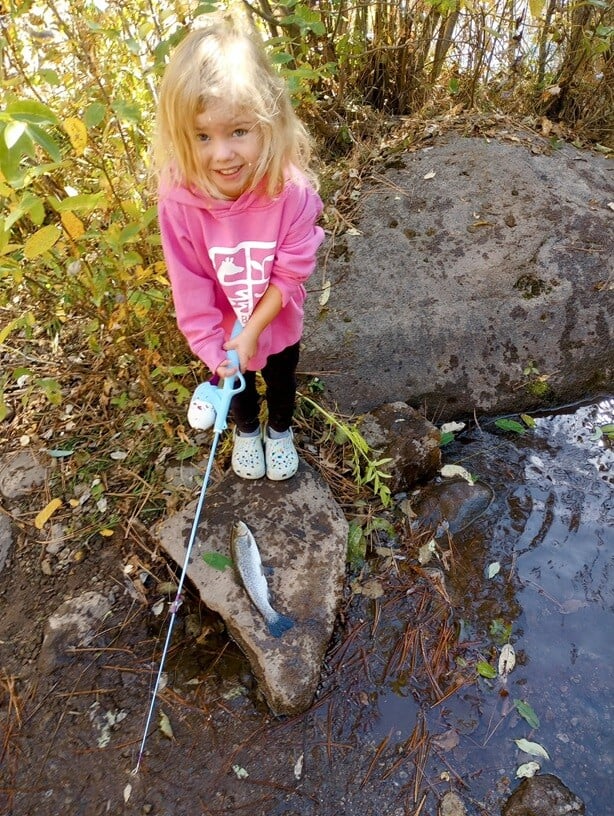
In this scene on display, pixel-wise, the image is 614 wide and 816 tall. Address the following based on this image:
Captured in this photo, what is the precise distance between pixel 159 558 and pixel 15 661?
67 cm

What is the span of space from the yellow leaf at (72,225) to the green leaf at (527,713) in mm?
2479

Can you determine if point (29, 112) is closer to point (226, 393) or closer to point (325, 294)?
point (226, 393)

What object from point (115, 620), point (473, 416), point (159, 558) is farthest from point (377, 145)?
point (115, 620)

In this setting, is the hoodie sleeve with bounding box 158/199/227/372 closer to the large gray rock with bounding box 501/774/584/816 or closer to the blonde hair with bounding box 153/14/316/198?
the blonde hair with bounding box 153/14/316/198

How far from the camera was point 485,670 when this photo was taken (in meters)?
2.32

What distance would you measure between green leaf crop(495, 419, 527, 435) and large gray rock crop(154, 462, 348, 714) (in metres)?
1.12

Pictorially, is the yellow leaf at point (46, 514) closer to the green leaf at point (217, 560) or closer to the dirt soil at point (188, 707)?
the dirt soil at point (188, 707)

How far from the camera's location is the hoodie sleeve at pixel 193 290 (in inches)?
79.0

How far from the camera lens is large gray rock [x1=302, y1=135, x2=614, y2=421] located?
3.21 meters

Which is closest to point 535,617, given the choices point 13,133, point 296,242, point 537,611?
point 537,611

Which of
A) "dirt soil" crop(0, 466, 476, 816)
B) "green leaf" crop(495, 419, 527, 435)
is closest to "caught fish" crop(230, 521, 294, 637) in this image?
"dirt soil" crop(0, 466, 476, 816)

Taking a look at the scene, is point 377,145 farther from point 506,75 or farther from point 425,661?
point 425,661

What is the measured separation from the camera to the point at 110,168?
262 centimetres

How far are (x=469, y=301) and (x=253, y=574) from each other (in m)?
1.93
